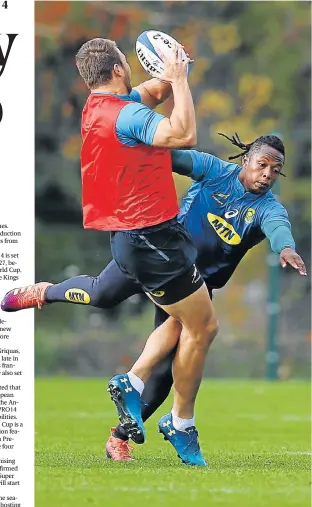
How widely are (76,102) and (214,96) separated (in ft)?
6.70

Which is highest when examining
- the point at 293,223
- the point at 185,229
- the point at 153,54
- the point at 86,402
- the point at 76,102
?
the point at 76,102

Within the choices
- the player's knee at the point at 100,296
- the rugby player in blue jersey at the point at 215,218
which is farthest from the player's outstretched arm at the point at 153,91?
the player's knee at the point at 100,296

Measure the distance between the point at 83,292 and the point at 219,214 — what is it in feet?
2.56

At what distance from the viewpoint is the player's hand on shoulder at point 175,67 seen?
5445mm

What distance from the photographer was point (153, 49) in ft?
19.0

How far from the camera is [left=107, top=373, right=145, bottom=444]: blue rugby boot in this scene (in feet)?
20.3

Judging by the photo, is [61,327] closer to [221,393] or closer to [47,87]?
[47,87]

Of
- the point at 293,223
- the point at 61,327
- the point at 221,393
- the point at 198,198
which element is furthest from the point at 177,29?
the point at 198,198

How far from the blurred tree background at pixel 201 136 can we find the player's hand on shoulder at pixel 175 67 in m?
10.7

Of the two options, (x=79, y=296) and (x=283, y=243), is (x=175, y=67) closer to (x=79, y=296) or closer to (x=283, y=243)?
(x=283, y=243)

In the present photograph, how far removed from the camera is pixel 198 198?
21.4 feet

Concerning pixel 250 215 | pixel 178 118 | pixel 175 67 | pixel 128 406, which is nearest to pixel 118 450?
pixel 128 406

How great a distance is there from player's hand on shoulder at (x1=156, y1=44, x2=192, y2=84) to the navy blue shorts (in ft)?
2.39

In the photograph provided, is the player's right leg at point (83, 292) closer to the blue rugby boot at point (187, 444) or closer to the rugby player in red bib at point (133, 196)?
the rugby player in red bib at point (133, 196)
